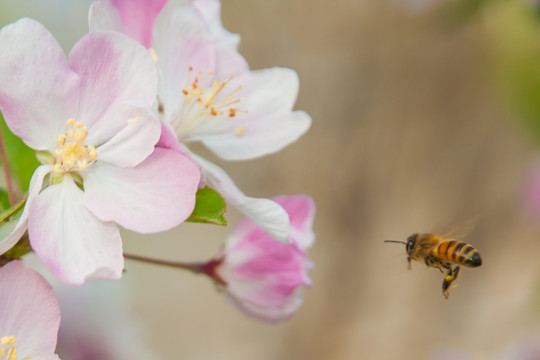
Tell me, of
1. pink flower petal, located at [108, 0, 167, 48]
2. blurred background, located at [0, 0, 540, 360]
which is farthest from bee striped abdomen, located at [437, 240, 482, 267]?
blurred background, located at [0, 0, 540, 360]

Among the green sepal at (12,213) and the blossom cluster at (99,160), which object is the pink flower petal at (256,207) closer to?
the blossom cluster at (99,160)

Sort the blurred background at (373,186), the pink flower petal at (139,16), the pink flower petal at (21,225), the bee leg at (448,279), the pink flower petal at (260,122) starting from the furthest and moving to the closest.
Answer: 1. the blurred background at (373,186)
2. the bee leg at (448,279)
3. the pink flower petal at (260,122)
4. the pink flower petal at (139,16)
5. the pink flower petal at (21,225)

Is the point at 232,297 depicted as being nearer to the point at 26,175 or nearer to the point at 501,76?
the point at 26,175

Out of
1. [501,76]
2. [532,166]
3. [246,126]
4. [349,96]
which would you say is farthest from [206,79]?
[349,96]

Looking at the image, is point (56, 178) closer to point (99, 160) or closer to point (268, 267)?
point (99, 160)

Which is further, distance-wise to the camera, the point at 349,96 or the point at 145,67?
the point at 349,96

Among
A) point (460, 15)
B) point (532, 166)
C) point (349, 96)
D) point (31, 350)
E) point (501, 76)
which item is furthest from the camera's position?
point (349, 96)

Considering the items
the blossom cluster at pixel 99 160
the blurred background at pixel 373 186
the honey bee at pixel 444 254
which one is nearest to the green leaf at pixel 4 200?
the blossom cluster at pixel 99 160
